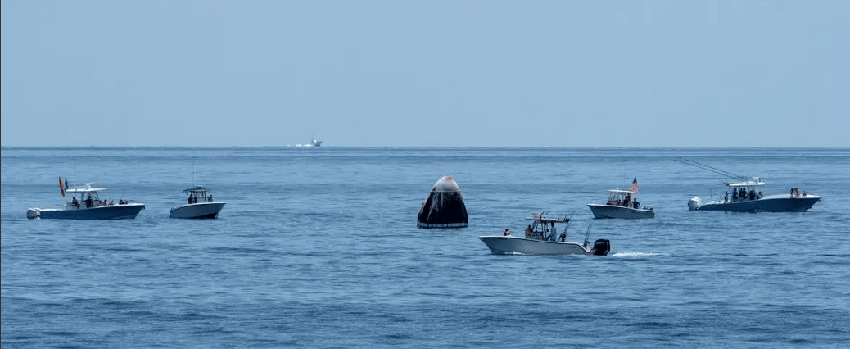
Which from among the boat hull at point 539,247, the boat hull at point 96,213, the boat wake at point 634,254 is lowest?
the boat hull at point 96,213

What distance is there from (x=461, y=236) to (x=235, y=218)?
32246mm

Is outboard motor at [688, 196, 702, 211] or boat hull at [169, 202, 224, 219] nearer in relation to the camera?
boat hull at [169, 202, 224, 219]

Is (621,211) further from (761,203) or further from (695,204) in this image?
(761,203)

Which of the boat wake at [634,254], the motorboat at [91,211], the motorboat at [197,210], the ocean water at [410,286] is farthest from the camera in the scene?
the motorboat at [197,210]

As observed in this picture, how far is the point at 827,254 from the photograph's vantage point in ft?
234

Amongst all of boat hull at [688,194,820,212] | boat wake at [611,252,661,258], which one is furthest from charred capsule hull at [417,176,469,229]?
boat hull at [688,194,820,212]

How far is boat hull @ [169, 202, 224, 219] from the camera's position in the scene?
4112 inches

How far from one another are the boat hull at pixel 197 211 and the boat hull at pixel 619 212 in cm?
3207

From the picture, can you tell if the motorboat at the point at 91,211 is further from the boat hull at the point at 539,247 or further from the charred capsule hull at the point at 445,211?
the boat hull at the point at 539,247

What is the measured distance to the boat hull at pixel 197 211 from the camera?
104 meters

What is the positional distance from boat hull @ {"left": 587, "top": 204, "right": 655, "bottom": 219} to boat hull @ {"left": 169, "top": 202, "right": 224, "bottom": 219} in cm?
3207

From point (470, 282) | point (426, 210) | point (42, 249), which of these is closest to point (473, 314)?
point (470, 282)

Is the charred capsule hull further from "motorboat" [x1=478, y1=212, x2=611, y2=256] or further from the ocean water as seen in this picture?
"motorboat" [x1=478, y1=212, x2=611, y2=256]

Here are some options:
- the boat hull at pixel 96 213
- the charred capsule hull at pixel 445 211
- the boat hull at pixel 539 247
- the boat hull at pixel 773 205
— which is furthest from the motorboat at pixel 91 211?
the boat hull at pixel 773 205
